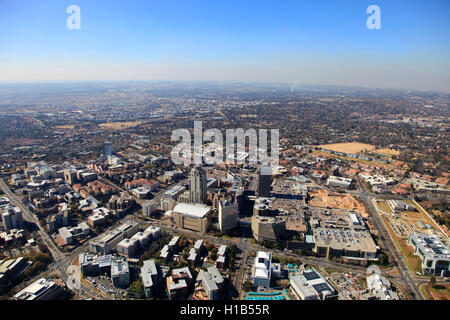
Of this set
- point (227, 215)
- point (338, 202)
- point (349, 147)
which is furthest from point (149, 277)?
point (349, 147)

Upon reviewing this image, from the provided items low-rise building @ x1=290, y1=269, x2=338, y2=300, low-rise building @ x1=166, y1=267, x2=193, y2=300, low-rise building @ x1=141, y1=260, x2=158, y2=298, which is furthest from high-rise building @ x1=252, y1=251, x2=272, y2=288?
low-rise building @ x1=141, y1=260, x2=158, y2=298

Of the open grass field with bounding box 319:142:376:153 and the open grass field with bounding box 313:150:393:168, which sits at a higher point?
the open grass field with bounding box 319:142:376:153

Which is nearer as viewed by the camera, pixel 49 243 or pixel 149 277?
pixel 149 277

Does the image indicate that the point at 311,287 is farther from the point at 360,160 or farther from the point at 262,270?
the point at 360,160

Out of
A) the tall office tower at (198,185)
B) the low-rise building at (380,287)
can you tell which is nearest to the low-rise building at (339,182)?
the tall office tower at (198,185)

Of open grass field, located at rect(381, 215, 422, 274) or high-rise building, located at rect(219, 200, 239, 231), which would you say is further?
high-rise building, located at rect(219, 200, 239, 231)

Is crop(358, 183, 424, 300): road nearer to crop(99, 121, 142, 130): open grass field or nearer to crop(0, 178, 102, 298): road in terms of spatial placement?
crop(0, 178, 102, 298): road
